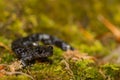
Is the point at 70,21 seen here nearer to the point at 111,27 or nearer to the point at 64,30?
the point at 64,30

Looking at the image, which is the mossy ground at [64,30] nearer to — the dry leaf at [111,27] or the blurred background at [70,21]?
the blurred background at [70,21]

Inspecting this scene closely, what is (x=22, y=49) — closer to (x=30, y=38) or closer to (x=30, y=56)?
(x=30, y=56)

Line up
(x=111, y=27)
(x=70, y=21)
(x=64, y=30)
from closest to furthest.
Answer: (x=64, y=30) → (x=70, y=21) → (x=111, y=27)

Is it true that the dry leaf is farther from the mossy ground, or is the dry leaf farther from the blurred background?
the mossy ground

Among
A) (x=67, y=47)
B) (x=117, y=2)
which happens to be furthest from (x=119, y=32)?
(x=67, y=47)

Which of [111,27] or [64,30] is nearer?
[64,30]

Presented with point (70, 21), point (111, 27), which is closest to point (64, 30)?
point (70, 21)

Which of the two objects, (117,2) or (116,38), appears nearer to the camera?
(116,38)

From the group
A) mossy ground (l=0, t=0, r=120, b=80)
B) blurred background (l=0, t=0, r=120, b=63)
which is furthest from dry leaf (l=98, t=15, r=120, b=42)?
mossy ground (l=0, t=0, r=120, b=80)

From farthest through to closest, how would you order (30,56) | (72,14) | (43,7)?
1. (72,14)
2. (43,7)
3. (30,56)
